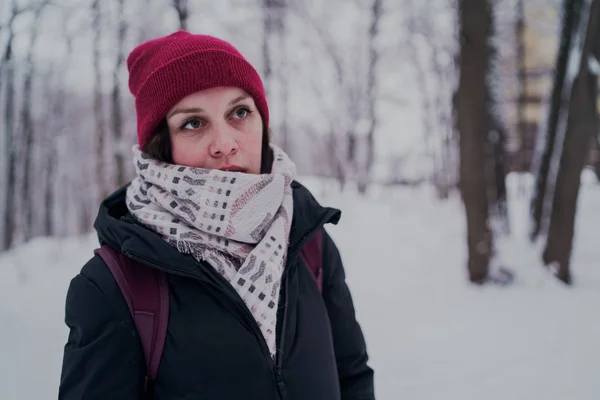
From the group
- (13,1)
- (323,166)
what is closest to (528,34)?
(13,1)

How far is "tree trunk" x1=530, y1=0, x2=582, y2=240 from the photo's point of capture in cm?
578

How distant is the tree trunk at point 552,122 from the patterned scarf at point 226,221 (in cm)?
529

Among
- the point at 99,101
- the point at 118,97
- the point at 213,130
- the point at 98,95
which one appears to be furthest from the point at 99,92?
the point at 213,130

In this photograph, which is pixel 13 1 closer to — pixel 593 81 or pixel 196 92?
pixel 196 92

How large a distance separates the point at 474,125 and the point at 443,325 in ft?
8.36

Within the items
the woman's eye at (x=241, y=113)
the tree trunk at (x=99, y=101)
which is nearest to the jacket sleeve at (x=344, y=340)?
the woman's eye at (x=241, y=113)

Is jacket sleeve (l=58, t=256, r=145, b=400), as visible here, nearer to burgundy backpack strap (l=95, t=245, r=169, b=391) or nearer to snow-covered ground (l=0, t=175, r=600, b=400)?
burgundy backpack strap (l=95, t=245, r=169, b=391)

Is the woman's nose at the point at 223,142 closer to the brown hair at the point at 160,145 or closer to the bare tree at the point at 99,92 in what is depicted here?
the brown hair at the point at 160,145

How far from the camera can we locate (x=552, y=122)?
6160 millimetres

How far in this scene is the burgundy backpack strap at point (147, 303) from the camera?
3.43ft

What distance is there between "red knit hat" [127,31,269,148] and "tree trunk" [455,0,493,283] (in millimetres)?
4358

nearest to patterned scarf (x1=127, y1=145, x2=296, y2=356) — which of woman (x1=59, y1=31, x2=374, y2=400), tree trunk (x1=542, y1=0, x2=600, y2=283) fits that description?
woman (x1=59, y1=31, x2=374, y2=400)

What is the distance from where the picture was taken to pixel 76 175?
21219 mm

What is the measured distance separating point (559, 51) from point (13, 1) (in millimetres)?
7669
